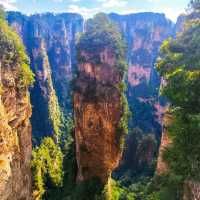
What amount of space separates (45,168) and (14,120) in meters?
11.2

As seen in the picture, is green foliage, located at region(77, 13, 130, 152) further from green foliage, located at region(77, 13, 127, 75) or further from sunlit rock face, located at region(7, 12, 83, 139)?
sunlit rock face, located at region(7, 12, 83, 139)

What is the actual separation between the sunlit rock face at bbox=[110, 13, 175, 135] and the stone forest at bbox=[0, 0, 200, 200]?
1.19 ft

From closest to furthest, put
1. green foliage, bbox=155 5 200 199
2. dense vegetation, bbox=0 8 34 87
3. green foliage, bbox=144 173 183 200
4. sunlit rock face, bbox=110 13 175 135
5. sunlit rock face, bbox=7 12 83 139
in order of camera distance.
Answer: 1. green foliage, bbox=155 5 200 199
2. green foliage, bbox=144 173 183 200
3. dense vegetation, bbox=0 8 34 87
4. sunlit rock face, bbox=110 13 175 135
5. sunlit rock face, bbox=7 12 83 139

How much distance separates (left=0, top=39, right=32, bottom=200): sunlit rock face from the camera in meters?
16.6

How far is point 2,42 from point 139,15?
59.1 metres

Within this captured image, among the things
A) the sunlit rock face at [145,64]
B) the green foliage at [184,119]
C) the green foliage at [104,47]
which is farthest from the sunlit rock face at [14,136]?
the sunlit rock face at [145,64]

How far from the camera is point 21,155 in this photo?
22641 mm

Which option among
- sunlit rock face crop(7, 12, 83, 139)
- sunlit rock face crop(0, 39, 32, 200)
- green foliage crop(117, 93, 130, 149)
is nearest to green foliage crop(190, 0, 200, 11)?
sunlit rock face crop(0, 39, 32, 200)

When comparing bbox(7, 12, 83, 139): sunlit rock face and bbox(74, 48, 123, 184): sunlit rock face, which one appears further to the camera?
bbox(7, 12, 83, 139): sunlit rock face

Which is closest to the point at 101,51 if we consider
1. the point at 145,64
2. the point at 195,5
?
the point at 195,5

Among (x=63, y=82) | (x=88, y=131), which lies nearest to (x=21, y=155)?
(x=88, y=131)

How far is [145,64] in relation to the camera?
2625 inches

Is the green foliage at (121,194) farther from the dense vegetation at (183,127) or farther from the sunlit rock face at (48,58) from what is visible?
the sunlit rock face at (48,58)

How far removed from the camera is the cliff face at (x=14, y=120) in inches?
727
